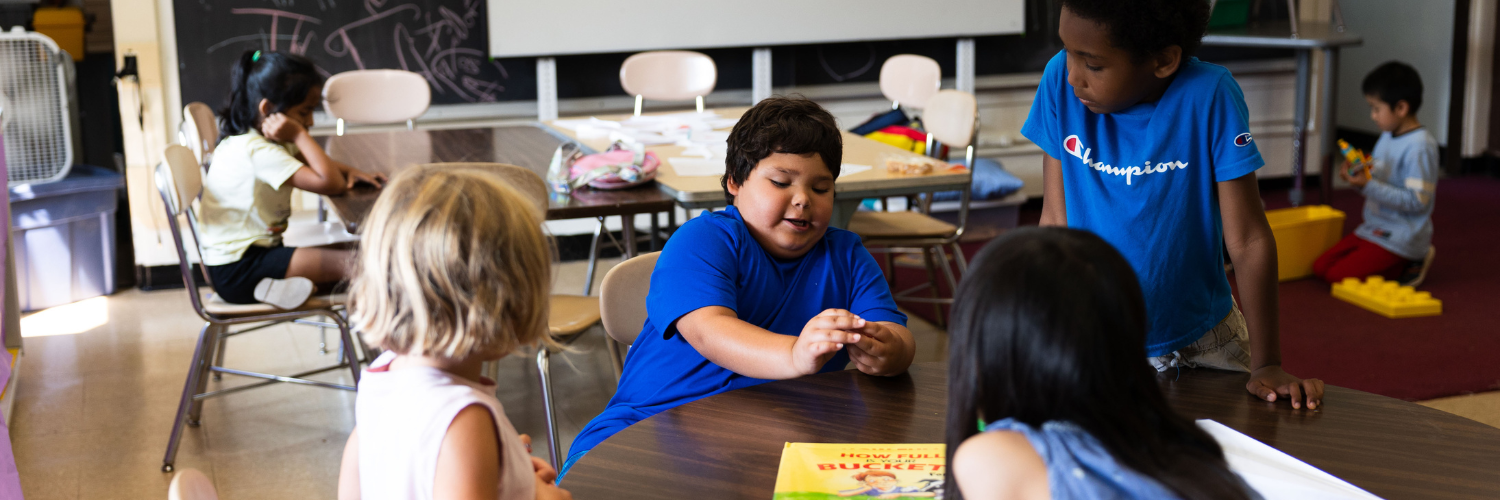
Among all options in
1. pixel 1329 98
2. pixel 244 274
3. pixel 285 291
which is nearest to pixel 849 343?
pixel 285 291

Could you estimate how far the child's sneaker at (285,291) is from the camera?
2494 millimetres

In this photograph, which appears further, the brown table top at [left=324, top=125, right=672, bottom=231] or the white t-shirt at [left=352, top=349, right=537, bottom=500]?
the brown table top at [left=324, top=125, right=672, bottom=231]

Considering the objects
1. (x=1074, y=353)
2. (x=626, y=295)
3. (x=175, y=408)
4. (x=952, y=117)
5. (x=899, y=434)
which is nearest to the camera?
(x=1074, y=353)

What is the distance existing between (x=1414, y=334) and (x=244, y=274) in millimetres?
3283

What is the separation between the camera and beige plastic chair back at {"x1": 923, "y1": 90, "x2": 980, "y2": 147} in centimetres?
328

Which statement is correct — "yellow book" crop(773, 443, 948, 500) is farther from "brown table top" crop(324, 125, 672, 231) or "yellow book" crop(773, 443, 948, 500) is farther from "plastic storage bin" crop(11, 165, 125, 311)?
"plastic storage bin" crop(11, 165, 125, 311)

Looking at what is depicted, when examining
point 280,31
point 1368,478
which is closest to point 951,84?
point 280,31

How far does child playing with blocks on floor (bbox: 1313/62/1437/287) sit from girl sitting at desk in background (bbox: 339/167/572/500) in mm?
3727

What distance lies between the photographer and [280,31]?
4.20 m

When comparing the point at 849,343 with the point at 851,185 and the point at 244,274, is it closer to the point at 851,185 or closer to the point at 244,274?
the point at 851,185

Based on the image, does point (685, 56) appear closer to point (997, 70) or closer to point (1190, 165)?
point (997, 70)

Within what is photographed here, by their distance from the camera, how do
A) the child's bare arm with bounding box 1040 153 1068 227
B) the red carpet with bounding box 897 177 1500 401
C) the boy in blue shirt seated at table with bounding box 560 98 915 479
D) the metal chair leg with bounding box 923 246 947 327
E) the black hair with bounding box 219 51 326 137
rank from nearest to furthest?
the boy in blue shirt seated at table with bounding box 560 98 915 479
the child's bare arm with bounding box 1040 153 1068 227
the black hair with bounding box 219 51 326 137
the red carpet with bounding box 897 177 1500 401
the metal chair leg with bounding box 923 246 947 327

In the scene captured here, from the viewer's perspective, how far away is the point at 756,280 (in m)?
1.38

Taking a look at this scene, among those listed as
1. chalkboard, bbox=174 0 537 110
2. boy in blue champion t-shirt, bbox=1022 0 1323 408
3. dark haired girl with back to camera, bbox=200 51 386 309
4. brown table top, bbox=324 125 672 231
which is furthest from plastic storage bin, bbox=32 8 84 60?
boy in blue champion t-shirt, bbox=1022 0 1323 408
